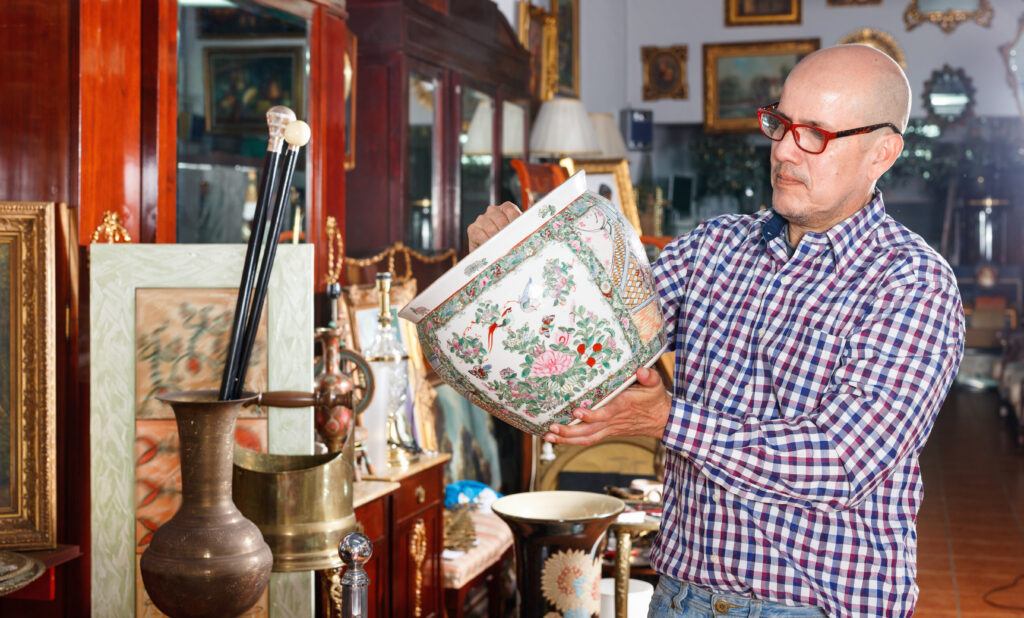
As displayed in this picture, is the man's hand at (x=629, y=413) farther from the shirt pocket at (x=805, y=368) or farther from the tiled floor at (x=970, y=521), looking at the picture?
the tiled floor at (x=970, y=521)

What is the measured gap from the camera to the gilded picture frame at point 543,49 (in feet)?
24.8

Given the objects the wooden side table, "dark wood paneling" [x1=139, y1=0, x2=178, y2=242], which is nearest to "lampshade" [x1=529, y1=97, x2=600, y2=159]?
the wooden side table

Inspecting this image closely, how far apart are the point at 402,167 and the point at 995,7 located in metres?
9.39

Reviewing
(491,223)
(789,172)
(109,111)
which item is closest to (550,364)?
(491,223)

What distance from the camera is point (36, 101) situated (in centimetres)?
255

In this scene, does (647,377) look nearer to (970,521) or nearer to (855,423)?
(855,423)

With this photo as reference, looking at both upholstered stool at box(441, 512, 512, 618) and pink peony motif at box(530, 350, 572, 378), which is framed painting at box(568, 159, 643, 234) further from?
pink peony motif at box(530, 350, 572, 378)

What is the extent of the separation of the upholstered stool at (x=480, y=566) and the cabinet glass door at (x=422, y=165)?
1.21 m

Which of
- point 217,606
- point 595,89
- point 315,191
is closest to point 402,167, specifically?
point 315,191

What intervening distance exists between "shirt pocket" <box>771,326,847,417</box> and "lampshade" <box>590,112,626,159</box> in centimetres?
676

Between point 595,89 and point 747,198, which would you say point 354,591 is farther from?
point 747,198

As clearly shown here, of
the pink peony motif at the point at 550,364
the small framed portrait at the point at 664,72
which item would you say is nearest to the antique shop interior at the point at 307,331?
the pink peony motif at the point at 550,364

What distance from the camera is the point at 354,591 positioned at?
5.86 ft

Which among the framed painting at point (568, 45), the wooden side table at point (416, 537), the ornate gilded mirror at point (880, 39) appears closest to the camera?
the wooden side table at point (416, 537)
